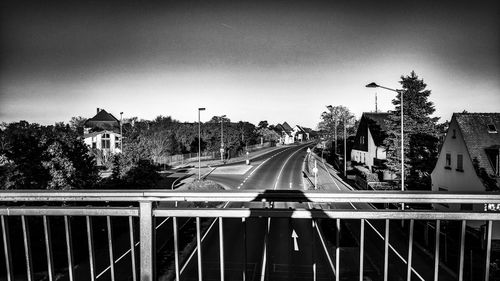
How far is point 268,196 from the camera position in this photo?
8.19 ft

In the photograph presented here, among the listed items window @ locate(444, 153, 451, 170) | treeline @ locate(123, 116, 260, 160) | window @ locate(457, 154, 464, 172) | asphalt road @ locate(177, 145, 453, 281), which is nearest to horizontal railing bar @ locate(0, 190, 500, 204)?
asphalt road @ locate(177, 145, 453, 281)

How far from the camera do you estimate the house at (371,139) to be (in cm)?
3534

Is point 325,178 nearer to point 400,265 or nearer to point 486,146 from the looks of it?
point 486,146

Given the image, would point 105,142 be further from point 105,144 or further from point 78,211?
point 78,211

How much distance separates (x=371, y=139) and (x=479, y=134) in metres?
19.4

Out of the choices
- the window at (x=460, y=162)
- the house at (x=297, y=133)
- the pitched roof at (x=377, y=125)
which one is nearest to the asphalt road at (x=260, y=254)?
the window at (x=460, y=162)

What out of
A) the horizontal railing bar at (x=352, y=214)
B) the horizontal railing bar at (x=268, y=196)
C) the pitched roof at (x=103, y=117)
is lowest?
the horizontal railing bar at (x=352, y=214)

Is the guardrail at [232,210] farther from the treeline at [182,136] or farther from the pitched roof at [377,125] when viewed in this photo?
the treeline at [182,136]

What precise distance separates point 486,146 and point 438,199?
59.4ft

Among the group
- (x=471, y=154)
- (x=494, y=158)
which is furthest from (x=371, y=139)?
(x=494, y=158)

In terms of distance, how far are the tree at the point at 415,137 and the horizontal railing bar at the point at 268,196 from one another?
2466 centimetres

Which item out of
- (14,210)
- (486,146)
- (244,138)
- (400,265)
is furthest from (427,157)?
(244,138)

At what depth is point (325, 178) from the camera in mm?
32344

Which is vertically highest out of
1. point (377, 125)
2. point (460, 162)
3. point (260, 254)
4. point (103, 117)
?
point (103, 117)
